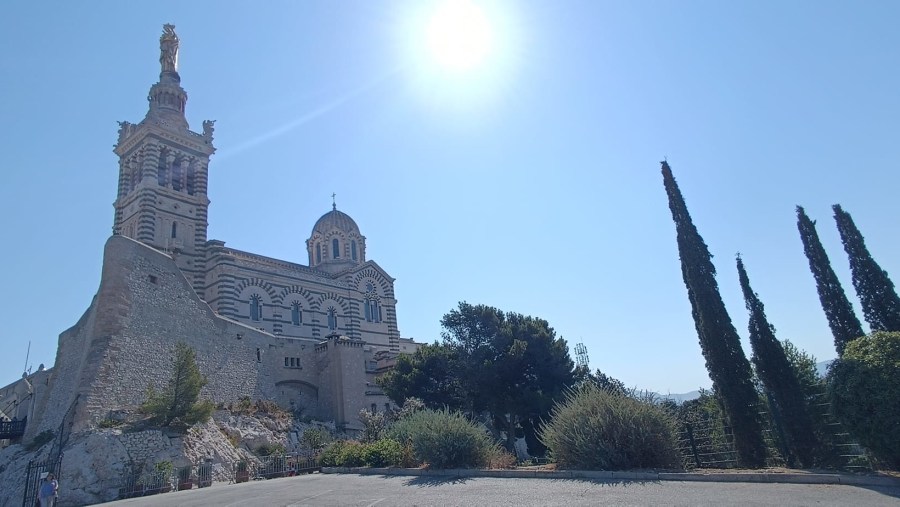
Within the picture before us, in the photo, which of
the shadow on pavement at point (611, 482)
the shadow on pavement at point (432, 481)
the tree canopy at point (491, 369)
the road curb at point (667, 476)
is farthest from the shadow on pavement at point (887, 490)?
the tree canopy at point (491, 369)

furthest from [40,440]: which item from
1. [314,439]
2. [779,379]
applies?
[779,379]

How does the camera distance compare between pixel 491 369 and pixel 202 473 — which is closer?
pixel 202 473

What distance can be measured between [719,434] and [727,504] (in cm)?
636

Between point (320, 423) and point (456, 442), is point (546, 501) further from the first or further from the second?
point (320, 423)

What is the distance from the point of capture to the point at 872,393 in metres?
8.41

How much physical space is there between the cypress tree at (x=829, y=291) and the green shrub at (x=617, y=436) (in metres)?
6.48

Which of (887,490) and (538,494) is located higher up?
(538,494)

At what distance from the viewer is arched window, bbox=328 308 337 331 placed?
40.9 m

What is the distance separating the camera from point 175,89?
40.2 metres

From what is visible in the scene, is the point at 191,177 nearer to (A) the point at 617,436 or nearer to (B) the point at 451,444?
(B) the point at 451,444

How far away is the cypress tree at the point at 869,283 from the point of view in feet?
47.1

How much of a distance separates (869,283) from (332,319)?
34.4 m

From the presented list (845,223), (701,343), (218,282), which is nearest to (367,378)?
(218,282)

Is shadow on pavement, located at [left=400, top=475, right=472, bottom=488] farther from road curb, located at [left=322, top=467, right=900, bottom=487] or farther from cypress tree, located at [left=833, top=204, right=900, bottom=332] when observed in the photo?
cypress tree, located at [left=833, top=204, right=900, bottom=332]
